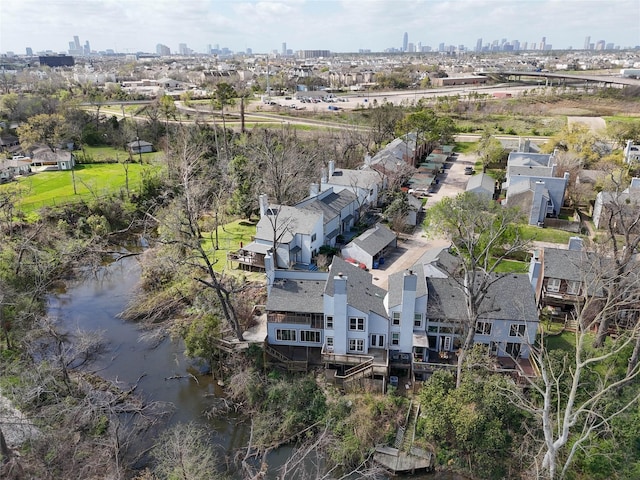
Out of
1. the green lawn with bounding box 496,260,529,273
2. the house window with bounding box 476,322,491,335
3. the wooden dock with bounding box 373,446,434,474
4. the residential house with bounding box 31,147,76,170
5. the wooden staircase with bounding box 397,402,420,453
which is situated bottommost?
the wooden dock with bounding box 373,446,434,474

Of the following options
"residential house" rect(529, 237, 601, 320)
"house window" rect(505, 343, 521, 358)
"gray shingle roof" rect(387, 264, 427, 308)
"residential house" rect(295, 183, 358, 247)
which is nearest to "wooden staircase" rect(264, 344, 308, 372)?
"gray shingle roof" rect(387, 264, 427, 308)

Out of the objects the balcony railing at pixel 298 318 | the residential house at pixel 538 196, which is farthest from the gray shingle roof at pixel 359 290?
the residential house at pixel 538 196

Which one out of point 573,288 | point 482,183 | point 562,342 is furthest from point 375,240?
point 482,183

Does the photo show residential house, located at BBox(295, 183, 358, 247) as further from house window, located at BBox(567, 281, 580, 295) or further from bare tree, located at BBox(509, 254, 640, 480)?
bare tree, located at BBox(509, 254, 640, 480)

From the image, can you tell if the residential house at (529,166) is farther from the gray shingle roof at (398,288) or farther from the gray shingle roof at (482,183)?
the gray shingle roof at (398,288)

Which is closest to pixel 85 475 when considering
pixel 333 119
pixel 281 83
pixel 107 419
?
pixel 107 419

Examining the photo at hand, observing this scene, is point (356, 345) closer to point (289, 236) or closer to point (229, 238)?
point (289, 236)

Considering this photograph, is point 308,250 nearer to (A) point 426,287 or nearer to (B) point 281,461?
(A) point 426,287
